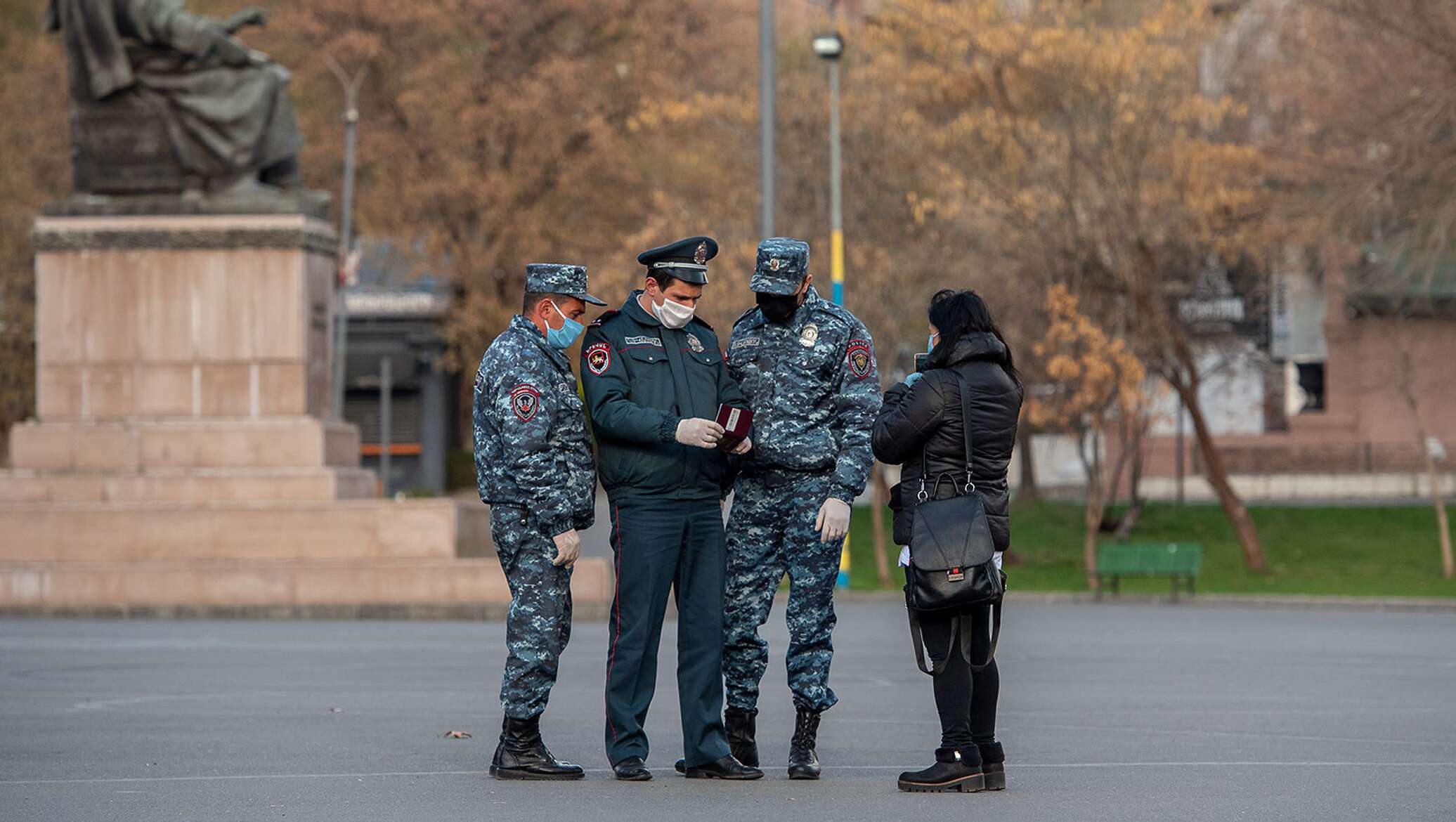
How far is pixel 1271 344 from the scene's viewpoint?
175 ft

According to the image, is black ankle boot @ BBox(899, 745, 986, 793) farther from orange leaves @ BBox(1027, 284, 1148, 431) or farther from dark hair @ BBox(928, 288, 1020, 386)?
orange leaves @ BBox(1027, 284, 1148, 431)

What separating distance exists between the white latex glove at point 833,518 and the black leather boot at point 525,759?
137 cm

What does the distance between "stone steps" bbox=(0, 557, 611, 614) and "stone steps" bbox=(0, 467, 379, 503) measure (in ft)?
2.62

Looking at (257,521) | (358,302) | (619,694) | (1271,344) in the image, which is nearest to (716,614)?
(619,694)

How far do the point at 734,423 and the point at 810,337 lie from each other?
0.67 m

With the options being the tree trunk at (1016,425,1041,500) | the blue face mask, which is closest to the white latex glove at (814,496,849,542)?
the blue face mask

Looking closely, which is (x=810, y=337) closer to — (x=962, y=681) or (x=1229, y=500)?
(x=962, y=681)

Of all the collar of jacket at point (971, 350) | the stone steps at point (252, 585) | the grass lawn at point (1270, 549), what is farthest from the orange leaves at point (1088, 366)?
the collar of jacket at point (971, 350)

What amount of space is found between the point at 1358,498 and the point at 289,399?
3020 cm

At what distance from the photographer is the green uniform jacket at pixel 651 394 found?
8.83m

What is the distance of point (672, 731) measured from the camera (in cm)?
1099

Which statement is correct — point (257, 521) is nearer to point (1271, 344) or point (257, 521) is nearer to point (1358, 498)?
point (1358, 498)

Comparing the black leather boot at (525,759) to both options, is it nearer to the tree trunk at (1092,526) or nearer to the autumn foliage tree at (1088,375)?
the autumn foliage tree at (1088,375)

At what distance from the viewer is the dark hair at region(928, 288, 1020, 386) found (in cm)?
851
